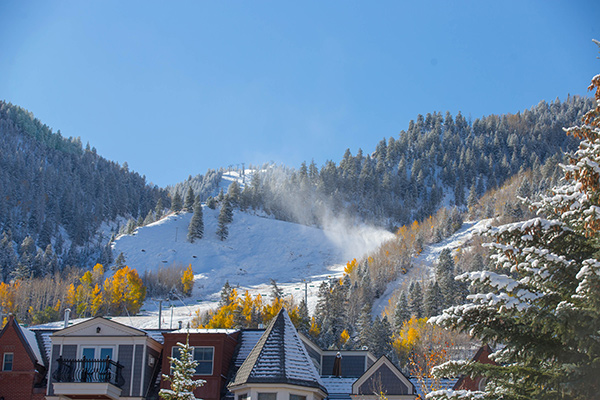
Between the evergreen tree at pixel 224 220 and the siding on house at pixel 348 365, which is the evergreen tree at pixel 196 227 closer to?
the evergreen tree at pixel 224 220

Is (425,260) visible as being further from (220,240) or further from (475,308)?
(475,308)

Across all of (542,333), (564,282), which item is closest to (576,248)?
(564,282)

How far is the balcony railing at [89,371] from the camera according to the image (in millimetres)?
29203

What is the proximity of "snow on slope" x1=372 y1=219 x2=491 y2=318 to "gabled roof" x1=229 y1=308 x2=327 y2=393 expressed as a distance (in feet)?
359

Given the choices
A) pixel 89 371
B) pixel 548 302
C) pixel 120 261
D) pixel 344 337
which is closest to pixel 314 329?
pixel 344 337

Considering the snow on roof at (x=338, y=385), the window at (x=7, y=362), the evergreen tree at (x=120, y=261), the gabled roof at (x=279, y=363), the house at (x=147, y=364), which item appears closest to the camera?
the gabled roof at (x=279, y=363)

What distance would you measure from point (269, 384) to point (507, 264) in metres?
15.3

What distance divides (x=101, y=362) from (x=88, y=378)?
825 mm

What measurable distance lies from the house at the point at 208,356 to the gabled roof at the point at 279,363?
2.07m

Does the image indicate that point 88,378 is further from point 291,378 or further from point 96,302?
point 96,302

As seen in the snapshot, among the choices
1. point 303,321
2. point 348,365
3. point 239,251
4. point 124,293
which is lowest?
point 348,365

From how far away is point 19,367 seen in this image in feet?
103

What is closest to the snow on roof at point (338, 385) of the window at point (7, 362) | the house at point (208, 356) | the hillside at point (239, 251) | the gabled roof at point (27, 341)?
the house at point (208, 356)

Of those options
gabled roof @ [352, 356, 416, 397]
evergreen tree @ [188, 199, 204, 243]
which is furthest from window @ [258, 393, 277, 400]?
evergreen tree @ [188, 199, 204, 243]
